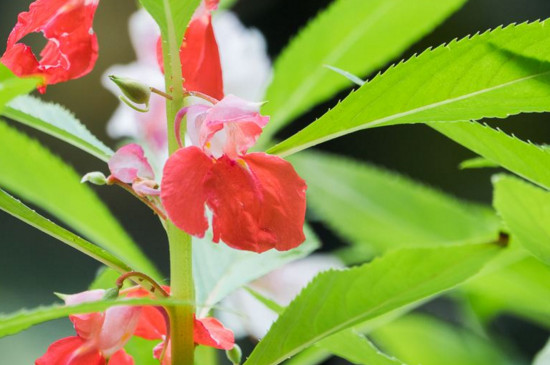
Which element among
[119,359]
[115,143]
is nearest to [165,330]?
[119,359]

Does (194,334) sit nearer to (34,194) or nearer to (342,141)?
(34,194)

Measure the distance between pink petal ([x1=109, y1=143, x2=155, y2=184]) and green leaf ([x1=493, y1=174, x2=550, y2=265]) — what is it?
220 millimetres

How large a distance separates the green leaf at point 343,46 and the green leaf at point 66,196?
0.17 metres

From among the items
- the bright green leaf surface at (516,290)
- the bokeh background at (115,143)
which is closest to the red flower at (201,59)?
the bright green leaf surface at (516,290)

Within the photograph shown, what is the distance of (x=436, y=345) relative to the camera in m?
0.98

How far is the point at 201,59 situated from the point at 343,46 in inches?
12.8

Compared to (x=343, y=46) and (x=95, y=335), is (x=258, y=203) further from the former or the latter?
(x=343, y=46)

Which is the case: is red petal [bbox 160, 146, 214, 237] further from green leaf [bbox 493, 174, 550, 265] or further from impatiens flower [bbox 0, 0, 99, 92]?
green leaf [bbox 493, 174, 550, 265]

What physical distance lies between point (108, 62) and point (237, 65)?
130 cm

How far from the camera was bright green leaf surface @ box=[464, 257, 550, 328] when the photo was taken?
79 cm

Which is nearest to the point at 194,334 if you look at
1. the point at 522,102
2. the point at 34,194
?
the point at 522,102

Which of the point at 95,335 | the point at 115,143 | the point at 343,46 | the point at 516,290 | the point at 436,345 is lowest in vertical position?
the point at 115,143

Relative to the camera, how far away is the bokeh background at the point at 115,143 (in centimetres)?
157

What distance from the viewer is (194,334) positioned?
461 millimetres
